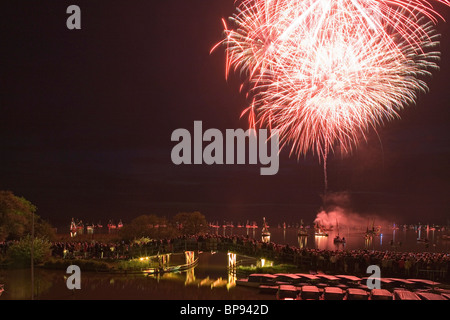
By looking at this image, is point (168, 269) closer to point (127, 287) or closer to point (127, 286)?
point (127, 286)

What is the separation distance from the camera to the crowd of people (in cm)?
2581

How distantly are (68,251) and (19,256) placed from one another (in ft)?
11.6

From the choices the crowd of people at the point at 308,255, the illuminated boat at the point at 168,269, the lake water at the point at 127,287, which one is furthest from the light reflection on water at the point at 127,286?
the crowd of people at the point at 308,255

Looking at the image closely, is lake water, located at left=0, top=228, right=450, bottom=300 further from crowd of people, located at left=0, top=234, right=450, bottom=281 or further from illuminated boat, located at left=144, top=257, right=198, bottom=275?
crowd of people, located at left=0, top=234, right=450, bottom=281

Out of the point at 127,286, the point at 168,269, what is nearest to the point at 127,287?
the point at 127,286

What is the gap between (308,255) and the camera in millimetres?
29938

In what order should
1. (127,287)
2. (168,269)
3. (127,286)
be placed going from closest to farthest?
(127,287), (127,286), (168,269)

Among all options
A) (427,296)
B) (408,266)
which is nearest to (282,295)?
(427,296)

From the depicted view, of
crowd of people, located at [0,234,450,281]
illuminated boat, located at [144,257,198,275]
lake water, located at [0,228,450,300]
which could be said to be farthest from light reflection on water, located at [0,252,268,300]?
crowd of people, located at [0,234,450,281]

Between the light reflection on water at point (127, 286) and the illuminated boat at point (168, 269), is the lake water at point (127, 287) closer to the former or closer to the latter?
the light reflection on water at point (127, 286)

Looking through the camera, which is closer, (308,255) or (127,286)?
(127,286)

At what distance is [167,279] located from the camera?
29.3 meters
